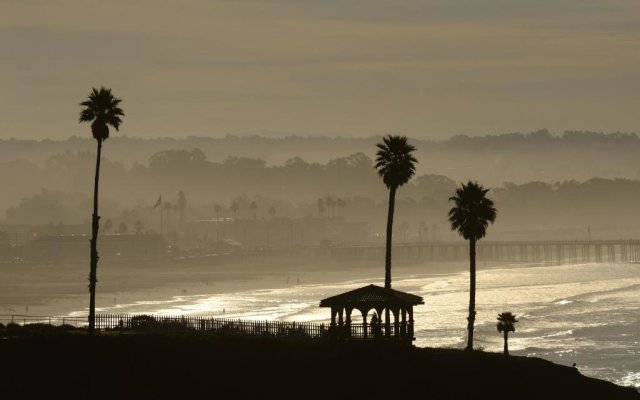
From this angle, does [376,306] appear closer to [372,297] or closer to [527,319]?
[372,297]

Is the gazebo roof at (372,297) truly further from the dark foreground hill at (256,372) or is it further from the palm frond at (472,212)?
the palm frond at (472,212)

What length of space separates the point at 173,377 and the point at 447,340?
214 ft

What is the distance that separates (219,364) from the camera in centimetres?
6931

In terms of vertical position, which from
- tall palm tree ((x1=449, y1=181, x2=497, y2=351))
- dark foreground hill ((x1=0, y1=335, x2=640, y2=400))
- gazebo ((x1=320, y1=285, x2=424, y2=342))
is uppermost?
tall palm tree ((x1=449, y1=181, x2=497, y2=351))

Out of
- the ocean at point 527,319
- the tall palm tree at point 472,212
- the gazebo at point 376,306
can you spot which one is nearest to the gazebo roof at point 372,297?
the gazebo at point 376,306

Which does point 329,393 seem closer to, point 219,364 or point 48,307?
point 219,364

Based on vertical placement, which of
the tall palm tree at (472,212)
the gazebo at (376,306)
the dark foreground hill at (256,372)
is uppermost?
the tall palm tree at (472,212)

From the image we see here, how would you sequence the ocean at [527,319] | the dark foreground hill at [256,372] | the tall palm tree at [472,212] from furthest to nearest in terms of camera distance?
the ocean at [527,319] < the tall palm tree at [472,212] < the dark foreground hill at [256,372]

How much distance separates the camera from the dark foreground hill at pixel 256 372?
66125 millimetres

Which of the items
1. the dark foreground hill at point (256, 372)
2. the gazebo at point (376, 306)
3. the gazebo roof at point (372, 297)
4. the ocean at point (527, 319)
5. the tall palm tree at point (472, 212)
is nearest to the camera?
the dark foreground hill at point (256, 372)

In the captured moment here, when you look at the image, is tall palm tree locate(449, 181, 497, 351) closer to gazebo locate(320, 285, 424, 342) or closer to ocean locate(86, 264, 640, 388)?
gazebo locate(320, 285, 424, 342)

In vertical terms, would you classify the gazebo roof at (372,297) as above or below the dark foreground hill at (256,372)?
above

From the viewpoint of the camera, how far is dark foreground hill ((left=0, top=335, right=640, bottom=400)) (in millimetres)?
66125

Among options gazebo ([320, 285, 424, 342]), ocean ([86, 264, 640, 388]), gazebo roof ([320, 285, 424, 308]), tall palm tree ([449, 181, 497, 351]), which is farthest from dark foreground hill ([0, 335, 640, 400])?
ocean ([86, 264, 640, 388])
